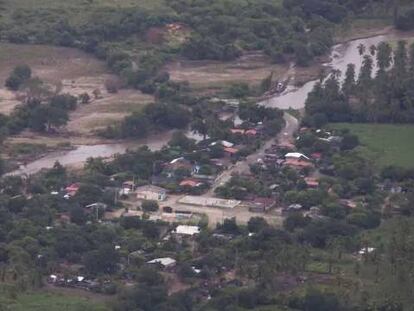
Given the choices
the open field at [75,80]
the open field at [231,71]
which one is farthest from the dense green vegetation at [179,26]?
the open field at [75,80]

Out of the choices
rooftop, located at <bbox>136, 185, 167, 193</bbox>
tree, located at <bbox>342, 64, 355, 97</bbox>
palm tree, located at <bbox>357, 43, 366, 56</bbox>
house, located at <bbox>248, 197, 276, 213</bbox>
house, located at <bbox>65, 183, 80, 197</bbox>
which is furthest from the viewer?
palm tree, located at <bbox>357, 43, 366, 56</bbox>

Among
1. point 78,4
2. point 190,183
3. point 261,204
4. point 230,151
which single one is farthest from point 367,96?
point 78,4

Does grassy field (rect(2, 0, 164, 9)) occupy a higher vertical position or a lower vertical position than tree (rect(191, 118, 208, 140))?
higher

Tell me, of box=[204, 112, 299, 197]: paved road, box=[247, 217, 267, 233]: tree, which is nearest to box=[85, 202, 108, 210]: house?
box=[204, 112, 299, 197]: paved road

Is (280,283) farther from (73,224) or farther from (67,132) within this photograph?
(67,132)

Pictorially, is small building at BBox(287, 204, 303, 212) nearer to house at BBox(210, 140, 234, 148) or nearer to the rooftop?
the rooftop

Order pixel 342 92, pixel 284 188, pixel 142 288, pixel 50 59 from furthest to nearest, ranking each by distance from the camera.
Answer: pixel 50 59 < pixel 342 92 < pixel 284 188 < pixel 142 288

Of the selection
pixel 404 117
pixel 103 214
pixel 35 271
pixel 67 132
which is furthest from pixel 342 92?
pixel 35 271
